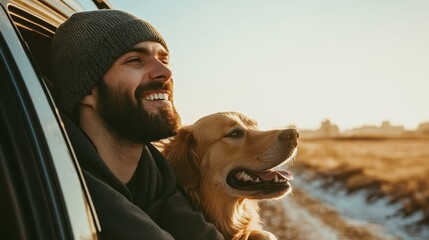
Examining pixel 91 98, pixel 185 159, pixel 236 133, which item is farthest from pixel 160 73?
pixel 236 133

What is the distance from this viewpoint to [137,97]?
103 inches

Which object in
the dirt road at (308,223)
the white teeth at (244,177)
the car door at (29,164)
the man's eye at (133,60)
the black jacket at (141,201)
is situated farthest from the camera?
the dirt road at (308,223)

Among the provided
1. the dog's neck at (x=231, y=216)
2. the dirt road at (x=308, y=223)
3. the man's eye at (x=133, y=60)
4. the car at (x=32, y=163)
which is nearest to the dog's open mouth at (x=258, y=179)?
the dog's neck at (x=231, y=216)

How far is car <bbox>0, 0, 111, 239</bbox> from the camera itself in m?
1.38

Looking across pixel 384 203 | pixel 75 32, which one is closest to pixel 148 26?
pixel 75 32

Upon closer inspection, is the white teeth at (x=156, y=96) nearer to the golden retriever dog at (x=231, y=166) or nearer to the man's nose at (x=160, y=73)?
the man's nose at (x=160, y=73)

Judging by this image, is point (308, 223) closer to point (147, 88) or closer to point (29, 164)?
point (147, 88)

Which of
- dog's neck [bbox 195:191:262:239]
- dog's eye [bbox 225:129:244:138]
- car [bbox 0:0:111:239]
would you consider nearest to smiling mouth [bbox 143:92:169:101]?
car [bbox 0:0:111:239]

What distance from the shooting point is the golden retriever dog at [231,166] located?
376cm

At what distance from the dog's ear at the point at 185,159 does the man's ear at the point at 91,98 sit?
1.11 m

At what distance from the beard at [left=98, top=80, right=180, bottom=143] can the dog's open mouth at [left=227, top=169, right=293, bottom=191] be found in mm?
1374

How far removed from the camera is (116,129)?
2.61m

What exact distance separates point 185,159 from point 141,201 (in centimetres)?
122

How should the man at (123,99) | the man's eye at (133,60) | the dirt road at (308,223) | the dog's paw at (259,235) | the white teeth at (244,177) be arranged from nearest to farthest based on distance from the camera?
the man at (123,99)
the man's eye at (133,60)
the dog's paw at (259,235)
the white teeth at (244,177)
the dirt road at (308,223)
